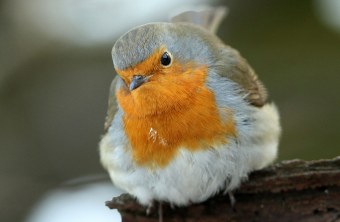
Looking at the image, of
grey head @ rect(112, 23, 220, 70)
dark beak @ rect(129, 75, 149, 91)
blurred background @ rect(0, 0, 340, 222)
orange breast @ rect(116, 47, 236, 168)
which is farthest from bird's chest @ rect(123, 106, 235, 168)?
blurred background @ rect(0, 0, 340, 222)

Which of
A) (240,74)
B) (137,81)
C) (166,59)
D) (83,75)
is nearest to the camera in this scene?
(137,81)

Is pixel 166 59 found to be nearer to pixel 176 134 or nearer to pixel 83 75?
pixel 176 134

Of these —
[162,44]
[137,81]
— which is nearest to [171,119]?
[137,81]

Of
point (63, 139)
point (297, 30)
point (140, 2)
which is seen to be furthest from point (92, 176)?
point (297, 30)

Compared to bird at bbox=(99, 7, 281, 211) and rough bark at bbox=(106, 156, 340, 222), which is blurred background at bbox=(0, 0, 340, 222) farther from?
rough bark at bbox=(106, 156, 340, 222)

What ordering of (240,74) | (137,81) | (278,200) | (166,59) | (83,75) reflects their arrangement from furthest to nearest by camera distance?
1. (83,75)
2. (240,74)
3. (166,59)
4. (137,81)
5. (278,200)

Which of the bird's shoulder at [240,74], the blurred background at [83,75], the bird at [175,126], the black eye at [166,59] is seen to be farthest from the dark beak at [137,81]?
the blurred background at [83,75]

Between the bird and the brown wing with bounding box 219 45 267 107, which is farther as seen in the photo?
the brown wing with bounding box 219 45 267 107

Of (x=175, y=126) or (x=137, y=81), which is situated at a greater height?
(x=137, y=81)
